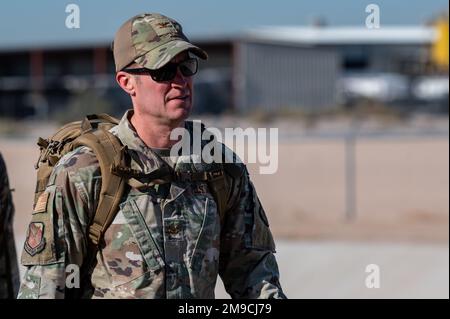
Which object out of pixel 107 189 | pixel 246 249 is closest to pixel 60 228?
pixel 107 189

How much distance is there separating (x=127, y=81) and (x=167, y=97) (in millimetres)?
171

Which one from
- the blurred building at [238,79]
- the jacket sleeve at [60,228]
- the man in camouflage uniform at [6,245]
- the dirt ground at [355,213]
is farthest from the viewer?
the blurred building at [238,79]

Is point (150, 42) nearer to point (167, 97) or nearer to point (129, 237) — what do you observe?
point (167, 97)

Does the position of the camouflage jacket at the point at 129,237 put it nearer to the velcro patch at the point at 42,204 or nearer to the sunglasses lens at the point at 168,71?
the velcro patch at the point at 42,204

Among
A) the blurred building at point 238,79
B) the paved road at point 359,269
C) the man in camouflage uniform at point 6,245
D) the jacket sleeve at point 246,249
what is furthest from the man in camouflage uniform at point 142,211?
the blurred building at point 238,79

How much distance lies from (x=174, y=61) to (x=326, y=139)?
1985cm

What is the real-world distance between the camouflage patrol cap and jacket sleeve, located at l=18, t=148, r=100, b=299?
369 millimetres

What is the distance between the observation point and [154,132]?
3.23 meters

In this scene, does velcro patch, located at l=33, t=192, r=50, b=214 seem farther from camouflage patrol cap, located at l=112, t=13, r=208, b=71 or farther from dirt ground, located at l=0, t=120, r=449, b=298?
dirt ground, located at l=0, t=120, r=449, b=298

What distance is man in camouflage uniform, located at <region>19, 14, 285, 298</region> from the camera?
10.1 feet

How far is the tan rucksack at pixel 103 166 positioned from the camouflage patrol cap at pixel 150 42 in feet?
0.83

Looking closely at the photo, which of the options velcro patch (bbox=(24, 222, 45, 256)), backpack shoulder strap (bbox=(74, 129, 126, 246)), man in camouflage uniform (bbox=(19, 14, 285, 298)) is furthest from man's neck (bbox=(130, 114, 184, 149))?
velcro patch (bbox=(24, 222, 45, 256))

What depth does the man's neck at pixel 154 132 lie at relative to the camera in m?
3.21

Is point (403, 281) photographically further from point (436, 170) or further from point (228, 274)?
point (436, 170)
